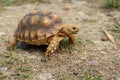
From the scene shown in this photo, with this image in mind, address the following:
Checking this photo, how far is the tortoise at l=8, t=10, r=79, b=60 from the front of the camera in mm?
4441

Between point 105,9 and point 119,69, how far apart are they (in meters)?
2.52

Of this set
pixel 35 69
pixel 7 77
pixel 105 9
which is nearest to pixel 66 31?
pixel 35 69

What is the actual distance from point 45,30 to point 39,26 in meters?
0.11

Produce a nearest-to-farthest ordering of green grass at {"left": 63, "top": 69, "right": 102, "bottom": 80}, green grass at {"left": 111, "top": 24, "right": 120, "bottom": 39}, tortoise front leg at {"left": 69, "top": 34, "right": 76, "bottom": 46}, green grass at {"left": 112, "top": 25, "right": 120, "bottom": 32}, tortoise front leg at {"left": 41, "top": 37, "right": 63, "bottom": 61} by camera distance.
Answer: green grass at {"left": 63, "top": 69, "right": 102, "bottom": 80}
tortoise front leg at {"left": 41, "top": 37, "right": 63, "bottom": 61}
tortoise front leg at {"left": 69, "top": 34, "right": 76, "bottom": 46}
green grass at {"left": 111, "top": 24, "right": 120, "bottom": 39}
green grass at {"left": 112, "top": 25, "right": 120, "bottom": 32}

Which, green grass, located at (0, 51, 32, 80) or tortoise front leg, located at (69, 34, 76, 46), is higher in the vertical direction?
tortoise front leg, located at (69, 34, 76, 46)

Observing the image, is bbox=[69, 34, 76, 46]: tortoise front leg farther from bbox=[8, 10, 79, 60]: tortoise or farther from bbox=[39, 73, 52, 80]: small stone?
bbox=[39, 73, 52, 80]: small stone

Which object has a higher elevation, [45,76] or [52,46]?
[52,46]

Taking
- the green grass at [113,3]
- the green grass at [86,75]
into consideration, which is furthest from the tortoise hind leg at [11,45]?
the green grass at [113,3]

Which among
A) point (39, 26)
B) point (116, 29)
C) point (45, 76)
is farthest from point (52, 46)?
point (116, 29)

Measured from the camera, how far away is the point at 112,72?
163 inches

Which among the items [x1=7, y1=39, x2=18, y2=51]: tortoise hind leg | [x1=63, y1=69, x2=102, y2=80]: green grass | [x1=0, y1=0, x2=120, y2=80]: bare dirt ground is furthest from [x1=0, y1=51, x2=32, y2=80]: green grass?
[x1=63, y1=69, x2=102, y2=80]: green grass

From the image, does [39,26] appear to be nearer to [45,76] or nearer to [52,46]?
[52,46]

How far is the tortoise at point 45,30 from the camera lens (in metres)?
4.44

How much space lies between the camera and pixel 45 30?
4453 mm
